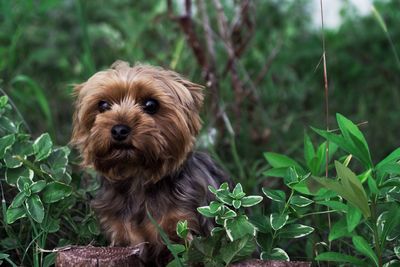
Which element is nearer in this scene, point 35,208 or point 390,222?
point 390,222

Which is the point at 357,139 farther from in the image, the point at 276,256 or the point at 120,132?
the point at 120,132

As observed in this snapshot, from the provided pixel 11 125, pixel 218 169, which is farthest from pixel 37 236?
pixel 218 169

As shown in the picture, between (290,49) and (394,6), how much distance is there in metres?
1.05

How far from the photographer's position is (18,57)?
7188 mm

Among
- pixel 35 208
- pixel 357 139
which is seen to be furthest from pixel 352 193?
pixel 35 208

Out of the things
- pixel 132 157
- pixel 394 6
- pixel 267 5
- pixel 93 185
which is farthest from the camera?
pixel 267 5

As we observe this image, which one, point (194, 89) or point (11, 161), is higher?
point (194, 89)

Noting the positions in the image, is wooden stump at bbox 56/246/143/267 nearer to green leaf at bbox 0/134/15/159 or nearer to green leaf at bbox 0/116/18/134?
green leaf at bbox 0/134/15/159

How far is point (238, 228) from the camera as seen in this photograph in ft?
10.3

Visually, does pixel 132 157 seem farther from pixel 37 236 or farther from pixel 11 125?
pixel 11 125

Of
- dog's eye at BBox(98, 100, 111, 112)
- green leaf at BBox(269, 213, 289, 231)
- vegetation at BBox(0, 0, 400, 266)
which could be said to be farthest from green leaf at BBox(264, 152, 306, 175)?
dog's eye at BBox(98, 100, 111, 112)

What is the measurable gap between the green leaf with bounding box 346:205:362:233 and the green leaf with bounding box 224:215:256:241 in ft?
1.33

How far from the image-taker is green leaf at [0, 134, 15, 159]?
373cm

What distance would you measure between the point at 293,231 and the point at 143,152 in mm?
740
